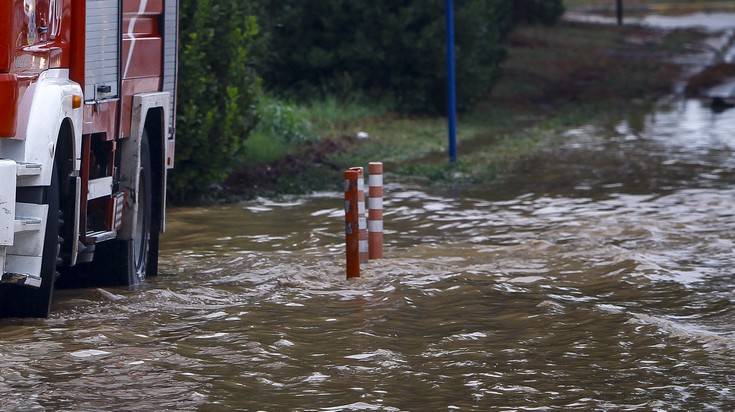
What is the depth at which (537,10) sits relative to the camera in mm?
39656

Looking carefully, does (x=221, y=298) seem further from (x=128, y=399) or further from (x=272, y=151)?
(x=272, y=151)

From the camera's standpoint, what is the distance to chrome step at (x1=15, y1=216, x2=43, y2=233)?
25.3 feet

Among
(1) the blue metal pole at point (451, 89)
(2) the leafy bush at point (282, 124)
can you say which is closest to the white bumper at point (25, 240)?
(1) the blue metal pole at point (451, 89)

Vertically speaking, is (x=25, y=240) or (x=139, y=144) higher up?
(x=139, y=144)

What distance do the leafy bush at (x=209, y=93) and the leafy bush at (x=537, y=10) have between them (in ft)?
77.3

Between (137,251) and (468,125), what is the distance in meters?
15.1

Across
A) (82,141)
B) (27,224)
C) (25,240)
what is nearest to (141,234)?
(82,141)

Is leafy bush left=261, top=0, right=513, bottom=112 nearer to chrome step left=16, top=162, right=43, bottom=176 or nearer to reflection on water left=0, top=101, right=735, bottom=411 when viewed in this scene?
reflection on water left=0, top=101, right=735, bottom=411

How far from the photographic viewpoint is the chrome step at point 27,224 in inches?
304

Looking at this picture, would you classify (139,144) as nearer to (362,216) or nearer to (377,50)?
(362,216)

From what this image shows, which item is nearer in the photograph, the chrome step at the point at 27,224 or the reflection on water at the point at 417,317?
the reflection on water at the point at 417,317

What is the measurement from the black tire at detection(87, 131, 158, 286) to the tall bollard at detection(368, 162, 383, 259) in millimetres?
1740

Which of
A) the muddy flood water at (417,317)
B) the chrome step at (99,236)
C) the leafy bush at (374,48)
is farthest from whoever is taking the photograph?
the leafy bush at (374,48)

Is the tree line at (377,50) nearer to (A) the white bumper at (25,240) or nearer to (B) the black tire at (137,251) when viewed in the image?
(B) the black tire at (137,251)
